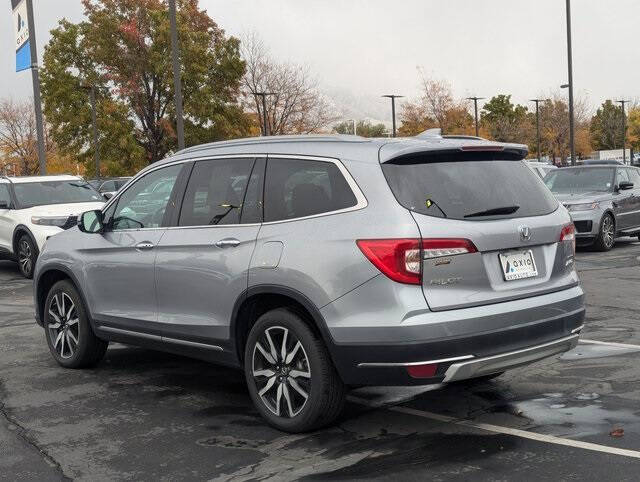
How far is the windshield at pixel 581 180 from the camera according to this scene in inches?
627

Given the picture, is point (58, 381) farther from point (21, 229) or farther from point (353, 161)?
point (21, 229)

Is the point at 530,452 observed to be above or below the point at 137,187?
below

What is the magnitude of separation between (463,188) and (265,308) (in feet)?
4.63

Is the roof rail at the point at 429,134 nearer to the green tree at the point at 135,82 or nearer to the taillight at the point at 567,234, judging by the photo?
the taillight at the point at 567,234

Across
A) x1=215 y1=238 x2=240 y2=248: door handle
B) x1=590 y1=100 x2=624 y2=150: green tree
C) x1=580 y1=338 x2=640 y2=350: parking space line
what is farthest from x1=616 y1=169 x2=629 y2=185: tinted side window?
x1=590 y1=100 x2=624 y2=150: green tree

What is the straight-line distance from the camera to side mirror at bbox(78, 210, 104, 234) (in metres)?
6.53

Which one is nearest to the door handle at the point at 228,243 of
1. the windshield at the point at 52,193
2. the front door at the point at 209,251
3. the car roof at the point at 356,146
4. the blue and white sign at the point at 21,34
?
the front door at the point at 209,251

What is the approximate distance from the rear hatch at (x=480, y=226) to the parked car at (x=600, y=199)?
33.7 feet

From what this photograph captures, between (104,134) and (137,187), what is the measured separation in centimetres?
4612

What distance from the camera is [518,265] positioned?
4793mm

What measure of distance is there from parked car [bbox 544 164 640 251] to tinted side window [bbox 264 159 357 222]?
35.5ft

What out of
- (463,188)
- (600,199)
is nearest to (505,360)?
(463,188)

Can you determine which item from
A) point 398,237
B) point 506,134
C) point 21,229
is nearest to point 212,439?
point 398,237

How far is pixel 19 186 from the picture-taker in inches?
578
